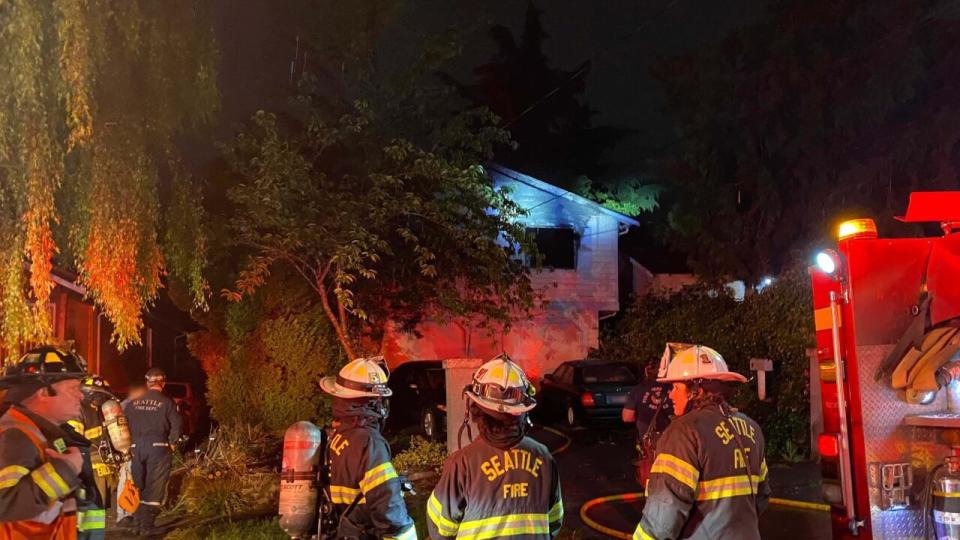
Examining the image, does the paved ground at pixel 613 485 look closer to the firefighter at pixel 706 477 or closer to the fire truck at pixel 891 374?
the fire truck at pixel 891 374

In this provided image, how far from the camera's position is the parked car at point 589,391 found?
1394 centimetres

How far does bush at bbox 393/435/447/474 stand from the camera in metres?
10.5

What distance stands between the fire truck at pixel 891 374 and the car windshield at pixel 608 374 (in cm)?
1012

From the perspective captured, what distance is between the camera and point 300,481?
3793mm

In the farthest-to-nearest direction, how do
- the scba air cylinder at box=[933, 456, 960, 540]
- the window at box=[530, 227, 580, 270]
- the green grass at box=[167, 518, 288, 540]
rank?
the window at box=[530, 227, 580, 270], the green grass at box=[167, 518, 288, 540], the scba air cylinder at box=[933, 456, 960, 540]

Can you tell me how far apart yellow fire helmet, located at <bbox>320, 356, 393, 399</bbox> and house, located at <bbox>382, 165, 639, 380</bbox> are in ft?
47.9

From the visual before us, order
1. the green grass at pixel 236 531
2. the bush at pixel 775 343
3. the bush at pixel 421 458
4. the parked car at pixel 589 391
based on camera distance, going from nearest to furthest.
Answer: the green grass at pixel 236 531
the bush at pixel 421 458
the bush at pixel 775 343
the parked car at pixel 589 391

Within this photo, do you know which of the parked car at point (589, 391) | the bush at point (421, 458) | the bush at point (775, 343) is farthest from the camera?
the parked car at point (589, 391)

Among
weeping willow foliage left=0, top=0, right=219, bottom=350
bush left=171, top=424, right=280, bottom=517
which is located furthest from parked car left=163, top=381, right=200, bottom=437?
weeping willow foliage left=0, top=0, right=219, bottom=350

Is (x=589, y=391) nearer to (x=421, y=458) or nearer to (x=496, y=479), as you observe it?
(x=421, y=458)

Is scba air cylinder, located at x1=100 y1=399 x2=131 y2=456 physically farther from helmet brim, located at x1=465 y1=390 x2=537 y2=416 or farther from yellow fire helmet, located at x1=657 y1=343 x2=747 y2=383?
yellow fire helmet, located at x1=657 y1=343 x2=747 y2=383

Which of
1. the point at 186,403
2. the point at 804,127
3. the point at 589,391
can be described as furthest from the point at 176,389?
the point at 804,127

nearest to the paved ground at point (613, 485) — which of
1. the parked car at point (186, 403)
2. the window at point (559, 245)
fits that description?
the parked car at point (186, 403)

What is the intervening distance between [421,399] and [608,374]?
11.9 ft
